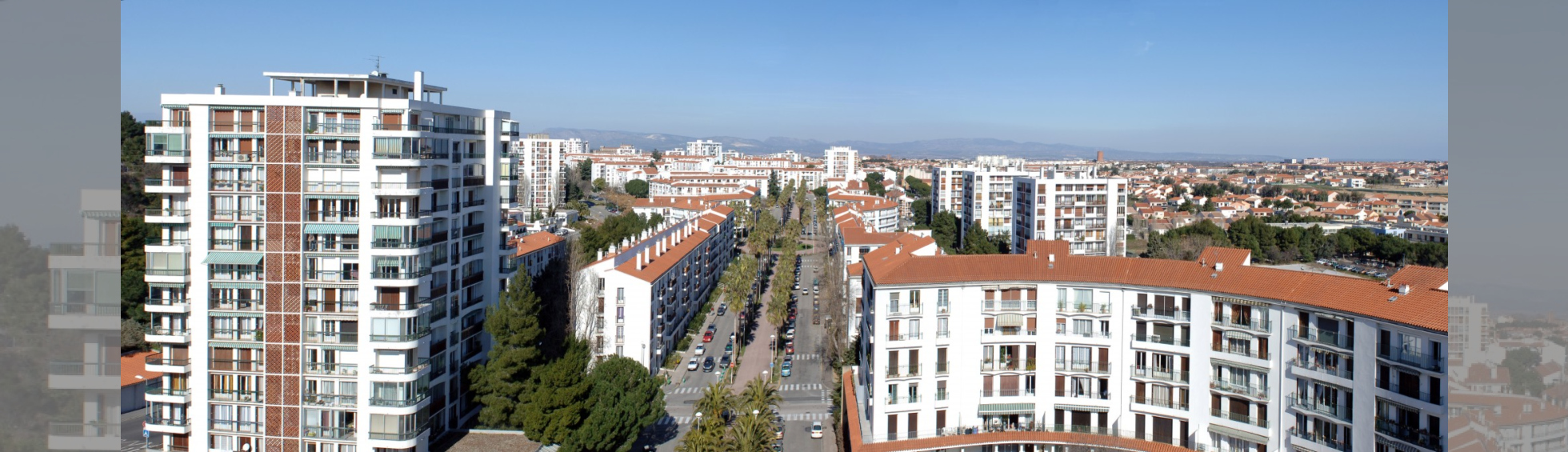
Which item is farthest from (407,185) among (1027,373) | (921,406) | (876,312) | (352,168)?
(1027,373)

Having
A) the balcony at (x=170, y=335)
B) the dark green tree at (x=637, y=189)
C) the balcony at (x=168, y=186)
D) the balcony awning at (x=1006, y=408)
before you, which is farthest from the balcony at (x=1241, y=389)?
the dark green tree at (x=637, y=189)

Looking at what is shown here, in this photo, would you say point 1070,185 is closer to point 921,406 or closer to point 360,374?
point 921,406

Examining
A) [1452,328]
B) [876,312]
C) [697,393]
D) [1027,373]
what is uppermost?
[1452,328]

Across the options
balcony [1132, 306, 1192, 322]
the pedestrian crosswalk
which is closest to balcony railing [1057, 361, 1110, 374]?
balcony [1132, 306, 1192, 322]

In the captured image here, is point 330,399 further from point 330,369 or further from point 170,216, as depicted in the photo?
point 170,216

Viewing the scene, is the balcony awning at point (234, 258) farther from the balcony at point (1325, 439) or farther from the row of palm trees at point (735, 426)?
the balcony at point (1325, 439)

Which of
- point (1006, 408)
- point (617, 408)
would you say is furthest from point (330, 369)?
point (1006, 408)

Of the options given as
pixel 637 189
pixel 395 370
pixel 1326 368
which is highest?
pixel 637 189
